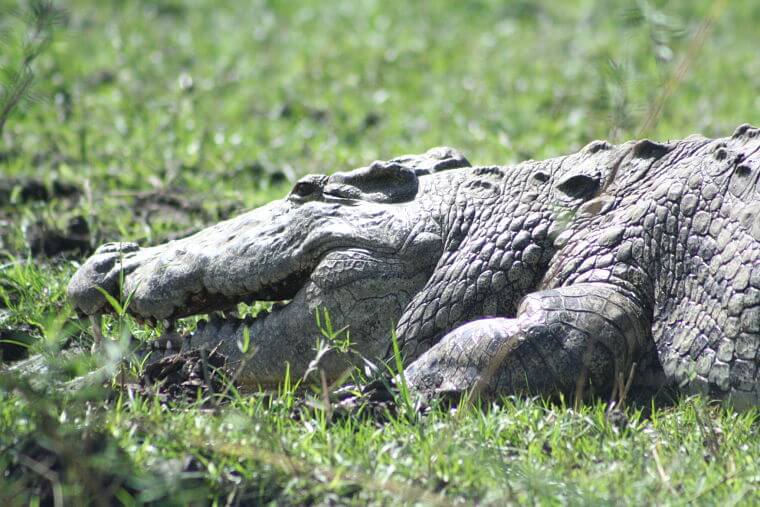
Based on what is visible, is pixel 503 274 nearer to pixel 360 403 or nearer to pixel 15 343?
pixel 360 403

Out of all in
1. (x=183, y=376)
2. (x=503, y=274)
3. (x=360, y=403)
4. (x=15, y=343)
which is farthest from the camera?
(x=15, y=343)

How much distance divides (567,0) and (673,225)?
796cm

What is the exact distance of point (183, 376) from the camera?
3572mm

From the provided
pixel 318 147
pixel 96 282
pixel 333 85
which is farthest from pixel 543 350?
pixel 333 85

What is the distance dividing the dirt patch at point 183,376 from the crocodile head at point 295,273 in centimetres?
13

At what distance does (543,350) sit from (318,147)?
407 centimetres

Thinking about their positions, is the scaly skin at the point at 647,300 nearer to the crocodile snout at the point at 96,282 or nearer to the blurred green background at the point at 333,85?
the crocodile snout at the point at 96,282

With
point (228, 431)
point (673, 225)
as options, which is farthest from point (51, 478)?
point (673, 225)

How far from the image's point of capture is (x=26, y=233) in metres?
5.51

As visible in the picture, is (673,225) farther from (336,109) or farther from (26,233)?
(336,109)

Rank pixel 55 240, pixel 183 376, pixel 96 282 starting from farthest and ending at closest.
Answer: pixel 55 240
pixel 96 282
pixel 183 376

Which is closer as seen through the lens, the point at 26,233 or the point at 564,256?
the point at 564,256

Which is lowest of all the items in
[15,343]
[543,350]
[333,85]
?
[15,343]

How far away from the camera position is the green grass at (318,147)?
9.28 feet
